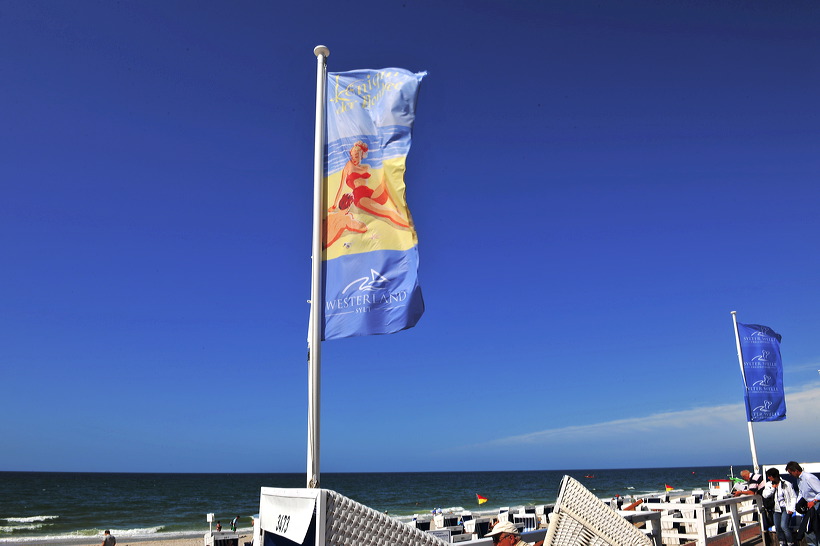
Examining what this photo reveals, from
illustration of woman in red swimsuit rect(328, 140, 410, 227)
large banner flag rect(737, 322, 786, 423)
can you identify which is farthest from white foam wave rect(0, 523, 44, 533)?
illustration of woman in red swimsuit rect(328, 140, 410, 227)

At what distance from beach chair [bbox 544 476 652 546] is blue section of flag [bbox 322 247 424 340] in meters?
1.74

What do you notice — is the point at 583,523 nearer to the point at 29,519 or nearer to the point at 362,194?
the point at 362,194

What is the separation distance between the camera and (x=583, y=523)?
3537 millimetres

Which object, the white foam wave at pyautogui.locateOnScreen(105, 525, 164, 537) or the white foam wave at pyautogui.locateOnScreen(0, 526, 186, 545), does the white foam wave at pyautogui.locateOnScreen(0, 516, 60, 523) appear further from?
the white foam wave at pyautogui.locateOnScreen(105, 525, 164, 537)

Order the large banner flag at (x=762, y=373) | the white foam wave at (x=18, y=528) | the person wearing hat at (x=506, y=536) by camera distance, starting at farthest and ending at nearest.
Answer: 1. the white foam wave at (x=18, y=528)
2. the large banner flag at (x=762, y=373)
3. the person wearing hat at (x=506, y=536)

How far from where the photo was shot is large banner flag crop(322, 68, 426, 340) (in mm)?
4867

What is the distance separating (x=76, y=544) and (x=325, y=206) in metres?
16.7

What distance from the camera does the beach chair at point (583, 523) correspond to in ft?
11.4

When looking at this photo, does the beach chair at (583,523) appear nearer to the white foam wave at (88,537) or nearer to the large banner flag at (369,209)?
the large banner flag at (369,209)

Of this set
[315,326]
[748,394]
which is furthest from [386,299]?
[748,394]

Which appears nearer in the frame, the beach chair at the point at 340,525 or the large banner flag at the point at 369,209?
the beach chair at the point at 340,525

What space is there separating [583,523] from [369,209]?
2789 mm

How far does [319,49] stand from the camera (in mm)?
5531

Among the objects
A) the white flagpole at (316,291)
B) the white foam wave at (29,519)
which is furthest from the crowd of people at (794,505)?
the white foam wave at (29,519)
